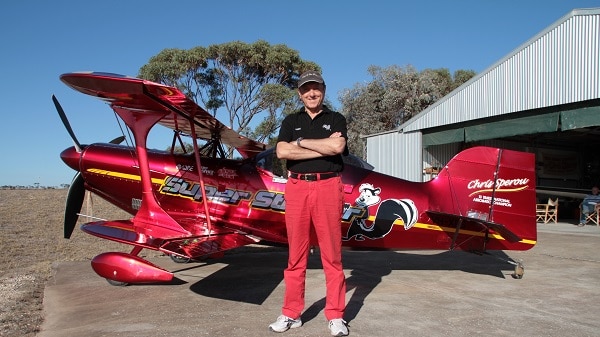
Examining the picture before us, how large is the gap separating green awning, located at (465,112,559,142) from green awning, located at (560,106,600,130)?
0.74ft

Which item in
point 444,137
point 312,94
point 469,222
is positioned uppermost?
point 444,137

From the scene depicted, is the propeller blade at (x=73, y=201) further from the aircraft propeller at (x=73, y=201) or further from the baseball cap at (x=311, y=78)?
the baseball cap at (x=311, y=78)

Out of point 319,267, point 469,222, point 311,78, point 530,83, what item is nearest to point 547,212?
point 530,83

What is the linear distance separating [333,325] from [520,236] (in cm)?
357

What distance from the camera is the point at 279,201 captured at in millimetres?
6215

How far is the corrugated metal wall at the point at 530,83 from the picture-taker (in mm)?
11938

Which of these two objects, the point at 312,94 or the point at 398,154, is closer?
the point at 312,94

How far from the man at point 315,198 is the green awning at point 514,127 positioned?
11.6m

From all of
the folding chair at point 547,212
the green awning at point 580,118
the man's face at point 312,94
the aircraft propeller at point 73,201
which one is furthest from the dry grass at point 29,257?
the folding chair at point 547,212

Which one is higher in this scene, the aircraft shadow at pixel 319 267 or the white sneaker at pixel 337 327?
the white sneaker at pixel 337 327

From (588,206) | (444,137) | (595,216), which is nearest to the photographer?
(588,206)

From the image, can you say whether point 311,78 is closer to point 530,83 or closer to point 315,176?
point 315,176

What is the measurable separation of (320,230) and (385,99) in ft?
92.7

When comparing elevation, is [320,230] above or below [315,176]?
below
